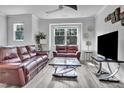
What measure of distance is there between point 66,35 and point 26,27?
2496 mm

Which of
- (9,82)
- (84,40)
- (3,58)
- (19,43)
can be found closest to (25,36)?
(19,43)

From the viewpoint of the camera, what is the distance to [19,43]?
8.18 metres

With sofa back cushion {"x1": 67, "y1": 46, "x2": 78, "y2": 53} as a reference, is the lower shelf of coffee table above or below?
below

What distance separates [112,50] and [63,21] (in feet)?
17.7

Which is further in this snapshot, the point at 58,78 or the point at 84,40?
the point at 84,40

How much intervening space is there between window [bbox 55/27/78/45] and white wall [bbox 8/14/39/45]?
164 centimetres

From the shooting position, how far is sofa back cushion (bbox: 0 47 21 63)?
411 centimetres

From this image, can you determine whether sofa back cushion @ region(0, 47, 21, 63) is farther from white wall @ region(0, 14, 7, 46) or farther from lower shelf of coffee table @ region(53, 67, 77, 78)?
white wall @ region(0, 14, 7, 46)

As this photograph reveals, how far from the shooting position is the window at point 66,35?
923 cm

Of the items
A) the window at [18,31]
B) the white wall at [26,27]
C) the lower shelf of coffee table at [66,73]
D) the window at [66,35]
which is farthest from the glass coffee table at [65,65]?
the window at [66,35]

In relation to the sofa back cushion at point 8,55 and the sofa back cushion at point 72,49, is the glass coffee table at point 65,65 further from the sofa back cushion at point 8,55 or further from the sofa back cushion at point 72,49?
Answer: the sofa back cushion at point 72,49

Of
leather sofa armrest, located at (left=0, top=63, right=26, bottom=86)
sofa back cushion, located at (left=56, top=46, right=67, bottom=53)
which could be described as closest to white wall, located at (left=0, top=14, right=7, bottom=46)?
sofa back cushion, located at (left=56, top=46, right=67, bottom=53)
